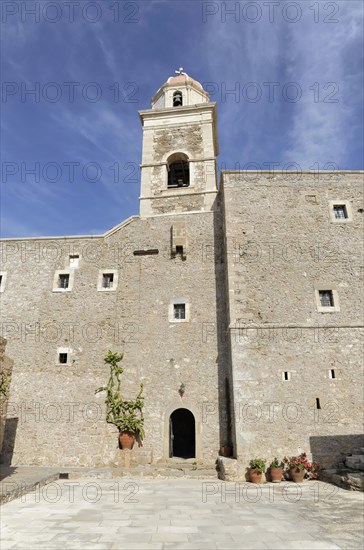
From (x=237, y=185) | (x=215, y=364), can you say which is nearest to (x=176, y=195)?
(x=237, y=185)

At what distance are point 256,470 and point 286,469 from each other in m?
1.02

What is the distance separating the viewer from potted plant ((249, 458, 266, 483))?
10.7 meters

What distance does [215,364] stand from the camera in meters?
13.8

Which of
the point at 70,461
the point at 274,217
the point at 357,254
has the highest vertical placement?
the point at 274,217

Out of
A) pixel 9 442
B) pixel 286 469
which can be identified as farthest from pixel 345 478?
pixel 9 442

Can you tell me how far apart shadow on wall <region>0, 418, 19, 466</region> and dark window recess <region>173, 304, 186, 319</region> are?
7516mm

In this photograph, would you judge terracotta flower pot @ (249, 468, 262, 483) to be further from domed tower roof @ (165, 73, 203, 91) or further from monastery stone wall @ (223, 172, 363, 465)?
domed tower roof @ (165, 73, 203, 91)

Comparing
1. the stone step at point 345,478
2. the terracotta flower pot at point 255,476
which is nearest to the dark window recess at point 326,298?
the stone step at point 345,478

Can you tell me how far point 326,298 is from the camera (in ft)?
43.1

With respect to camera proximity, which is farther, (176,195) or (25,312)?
(176,195)

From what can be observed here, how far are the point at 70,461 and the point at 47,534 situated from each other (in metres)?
8.04

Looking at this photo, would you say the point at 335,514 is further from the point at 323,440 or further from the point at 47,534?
the point at 47,534

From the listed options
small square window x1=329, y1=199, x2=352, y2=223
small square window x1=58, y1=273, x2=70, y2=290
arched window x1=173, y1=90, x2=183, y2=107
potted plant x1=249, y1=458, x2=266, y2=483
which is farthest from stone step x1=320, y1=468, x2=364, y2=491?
arched window x1=173, y1=90, x2=183, y2=107

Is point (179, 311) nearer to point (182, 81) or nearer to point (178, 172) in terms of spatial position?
point (178, 172)
